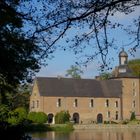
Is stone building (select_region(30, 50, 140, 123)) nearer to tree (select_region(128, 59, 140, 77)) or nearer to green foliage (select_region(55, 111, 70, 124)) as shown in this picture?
tree (select_region(128, 59, 140, 77))

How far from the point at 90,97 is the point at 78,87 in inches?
98.8

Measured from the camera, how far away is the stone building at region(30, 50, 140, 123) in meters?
71.0

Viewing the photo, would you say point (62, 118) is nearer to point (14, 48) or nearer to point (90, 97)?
point (90, 97)

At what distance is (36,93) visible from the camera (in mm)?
71500

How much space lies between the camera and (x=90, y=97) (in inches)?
2923

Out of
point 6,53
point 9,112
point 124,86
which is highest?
point 124,86

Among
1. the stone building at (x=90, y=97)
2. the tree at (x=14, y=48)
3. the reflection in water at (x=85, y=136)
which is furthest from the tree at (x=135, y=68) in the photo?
the tree at (x=14, y=48)

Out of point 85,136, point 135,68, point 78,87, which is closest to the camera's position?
point 85,136

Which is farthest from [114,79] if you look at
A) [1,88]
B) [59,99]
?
[1,88]

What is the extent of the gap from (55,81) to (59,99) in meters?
3.01

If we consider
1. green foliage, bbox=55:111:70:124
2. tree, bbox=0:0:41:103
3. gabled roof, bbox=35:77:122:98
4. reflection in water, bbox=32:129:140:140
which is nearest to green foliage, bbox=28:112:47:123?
green foliage, bbox=55:111:70:124

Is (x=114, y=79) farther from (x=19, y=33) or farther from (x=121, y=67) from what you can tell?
(x=19, y=33)

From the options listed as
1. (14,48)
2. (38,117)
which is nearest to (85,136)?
(38,117)

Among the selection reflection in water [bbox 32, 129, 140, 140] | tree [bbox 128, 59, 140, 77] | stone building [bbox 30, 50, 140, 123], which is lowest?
reflection in water [bbox 32, 129, 140, 140]
